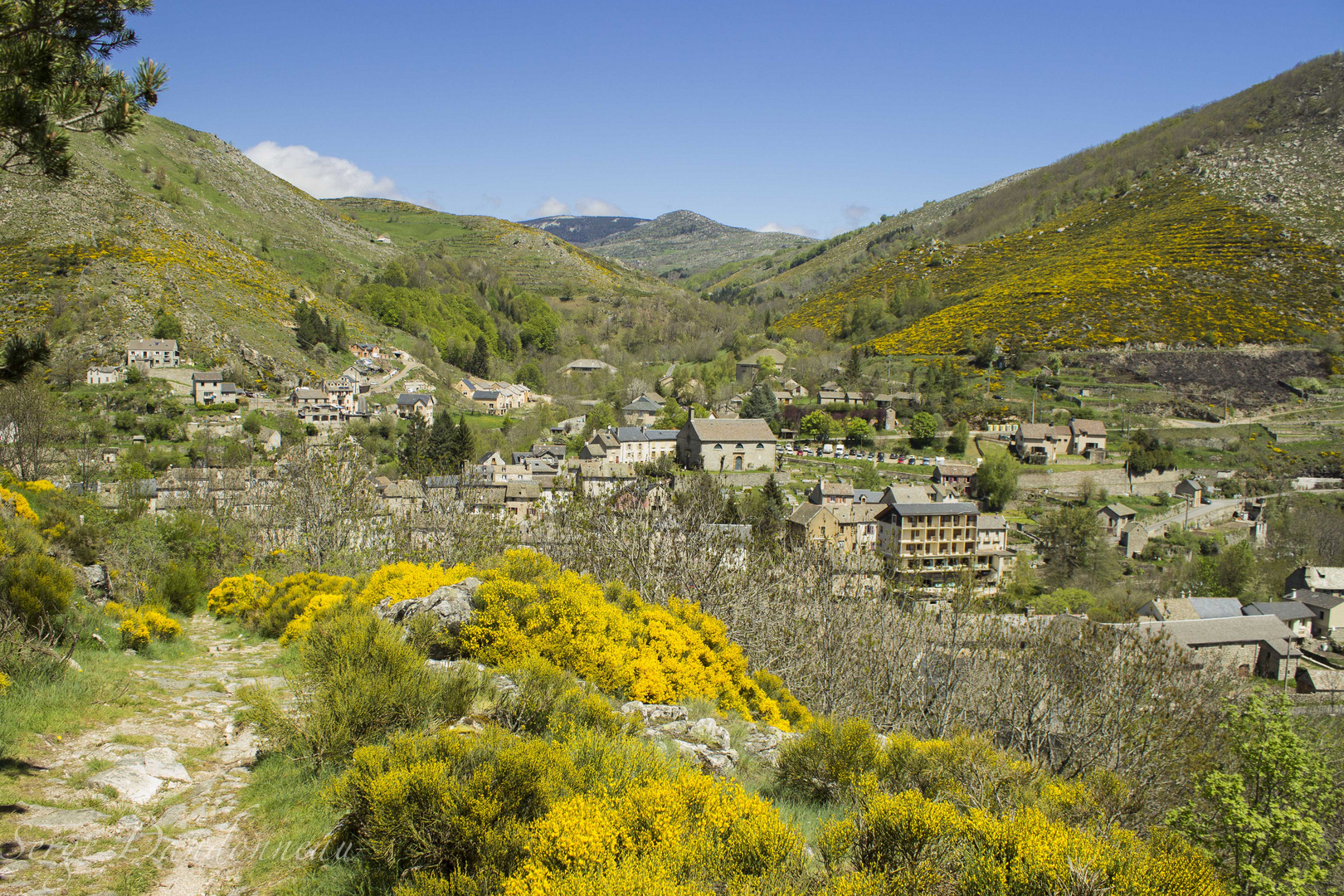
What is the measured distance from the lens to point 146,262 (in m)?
56.1

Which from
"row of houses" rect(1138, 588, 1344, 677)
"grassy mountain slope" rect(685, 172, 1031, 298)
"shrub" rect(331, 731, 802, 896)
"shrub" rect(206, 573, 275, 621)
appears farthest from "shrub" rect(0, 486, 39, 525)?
"grassy mountain slope" rect(685, 172, 1031, 298)

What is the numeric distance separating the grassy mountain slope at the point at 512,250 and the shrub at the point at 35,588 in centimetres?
13278

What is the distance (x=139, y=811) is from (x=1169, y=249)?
108 metres

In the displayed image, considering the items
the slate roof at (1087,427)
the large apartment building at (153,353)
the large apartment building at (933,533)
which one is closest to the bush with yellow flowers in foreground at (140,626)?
the large apartment building at (933,533)

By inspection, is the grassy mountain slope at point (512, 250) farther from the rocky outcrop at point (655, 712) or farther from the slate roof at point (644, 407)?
the rocky outcrop at point (655, 712)

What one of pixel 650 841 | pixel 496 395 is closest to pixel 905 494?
pixel 650 841

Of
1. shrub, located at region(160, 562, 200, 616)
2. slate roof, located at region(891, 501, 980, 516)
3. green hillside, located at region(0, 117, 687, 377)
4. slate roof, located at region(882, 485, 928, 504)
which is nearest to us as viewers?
shrub, located at region(160, 562, 200, 616)

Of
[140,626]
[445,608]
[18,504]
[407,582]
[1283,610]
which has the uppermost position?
[18,504]

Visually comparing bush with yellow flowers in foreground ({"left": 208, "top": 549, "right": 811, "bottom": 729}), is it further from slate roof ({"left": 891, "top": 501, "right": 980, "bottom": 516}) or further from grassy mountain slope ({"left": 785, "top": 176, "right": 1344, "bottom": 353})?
grassy mountain slope ({"left": 785, "top": 176, "right": 1344, "bottom": 353})

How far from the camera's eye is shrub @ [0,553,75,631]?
752 centimetres

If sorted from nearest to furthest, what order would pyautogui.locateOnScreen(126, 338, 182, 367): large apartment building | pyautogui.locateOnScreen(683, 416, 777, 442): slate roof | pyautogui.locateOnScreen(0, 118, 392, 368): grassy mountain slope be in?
pyautogui.locateOnScreen(126, 338, 182, 367): large apartment building
pyautogui.locateOnScreen(0, 118, 392, 368): grassy mountain slope
pyautogui.locateOnScreen(683, 416, 777, 442): slate roof

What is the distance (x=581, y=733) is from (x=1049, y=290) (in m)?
97.1

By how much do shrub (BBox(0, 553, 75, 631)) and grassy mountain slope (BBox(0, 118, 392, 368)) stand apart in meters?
35.0

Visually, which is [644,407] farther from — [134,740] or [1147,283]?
[134,740]
